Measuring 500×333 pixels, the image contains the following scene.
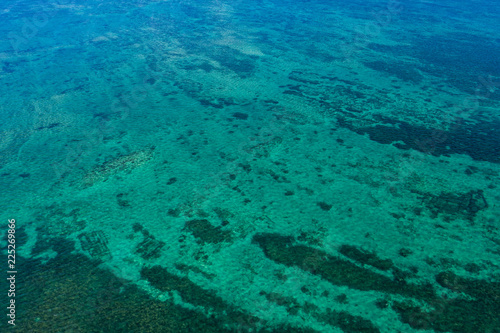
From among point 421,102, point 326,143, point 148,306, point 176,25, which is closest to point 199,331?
point 148,306

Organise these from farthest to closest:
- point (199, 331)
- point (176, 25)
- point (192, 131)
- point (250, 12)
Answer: point (250, 12) < point (176, 25) < point (192, 131) < point (199, 331)

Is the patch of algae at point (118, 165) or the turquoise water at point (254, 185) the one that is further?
the patch of algae at point (118, 165)

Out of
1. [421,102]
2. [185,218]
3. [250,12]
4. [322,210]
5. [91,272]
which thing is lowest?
[91,272]

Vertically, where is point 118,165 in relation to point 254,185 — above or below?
below

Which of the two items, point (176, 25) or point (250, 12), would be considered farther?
point (250, 12)

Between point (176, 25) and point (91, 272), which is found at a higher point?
point (176, 25)

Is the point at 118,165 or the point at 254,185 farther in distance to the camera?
the point at 118,165

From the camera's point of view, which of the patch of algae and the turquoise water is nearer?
the turquoise water

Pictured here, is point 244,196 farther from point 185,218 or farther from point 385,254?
point 385,254
